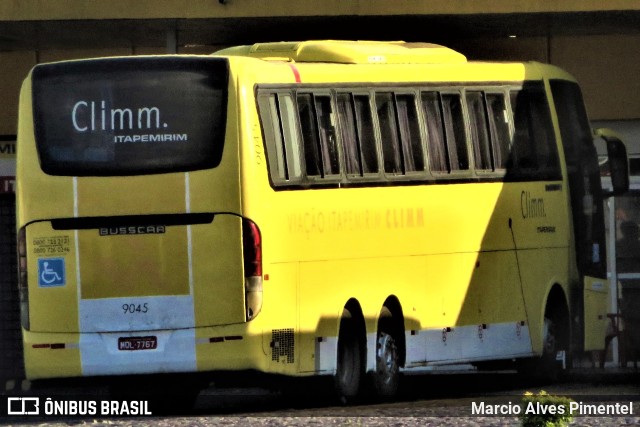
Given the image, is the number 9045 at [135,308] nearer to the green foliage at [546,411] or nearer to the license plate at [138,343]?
the license plate at [138,343]

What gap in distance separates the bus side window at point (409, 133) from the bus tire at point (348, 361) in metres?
1.79

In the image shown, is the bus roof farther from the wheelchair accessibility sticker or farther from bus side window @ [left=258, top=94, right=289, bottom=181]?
the wheelchair accessibility sticker

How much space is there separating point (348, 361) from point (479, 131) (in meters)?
3.32

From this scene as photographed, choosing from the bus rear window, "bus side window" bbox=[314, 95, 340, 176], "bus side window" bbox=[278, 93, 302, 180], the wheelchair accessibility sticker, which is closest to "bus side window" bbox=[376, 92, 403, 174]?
"bus side window" bbox=[314, 95, 340, 176]

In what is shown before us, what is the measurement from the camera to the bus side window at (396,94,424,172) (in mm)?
22797

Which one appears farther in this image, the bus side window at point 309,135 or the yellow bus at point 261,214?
the bus side window at point 309,135

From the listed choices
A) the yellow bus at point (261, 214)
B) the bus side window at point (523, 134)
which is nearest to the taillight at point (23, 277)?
the yellow bus at point (261, 214)

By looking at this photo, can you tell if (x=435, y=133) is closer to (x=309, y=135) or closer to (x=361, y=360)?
(x=309, y=135)

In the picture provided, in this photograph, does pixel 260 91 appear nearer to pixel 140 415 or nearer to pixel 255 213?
pixel 255 213

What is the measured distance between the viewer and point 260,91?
2086cm

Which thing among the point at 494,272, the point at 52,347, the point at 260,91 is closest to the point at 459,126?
the point at 494,272

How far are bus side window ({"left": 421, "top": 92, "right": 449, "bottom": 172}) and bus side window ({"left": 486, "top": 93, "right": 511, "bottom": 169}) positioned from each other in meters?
0.97

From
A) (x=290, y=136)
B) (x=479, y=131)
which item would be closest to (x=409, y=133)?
(x=479, y=131)

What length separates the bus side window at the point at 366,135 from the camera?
22219 mm
